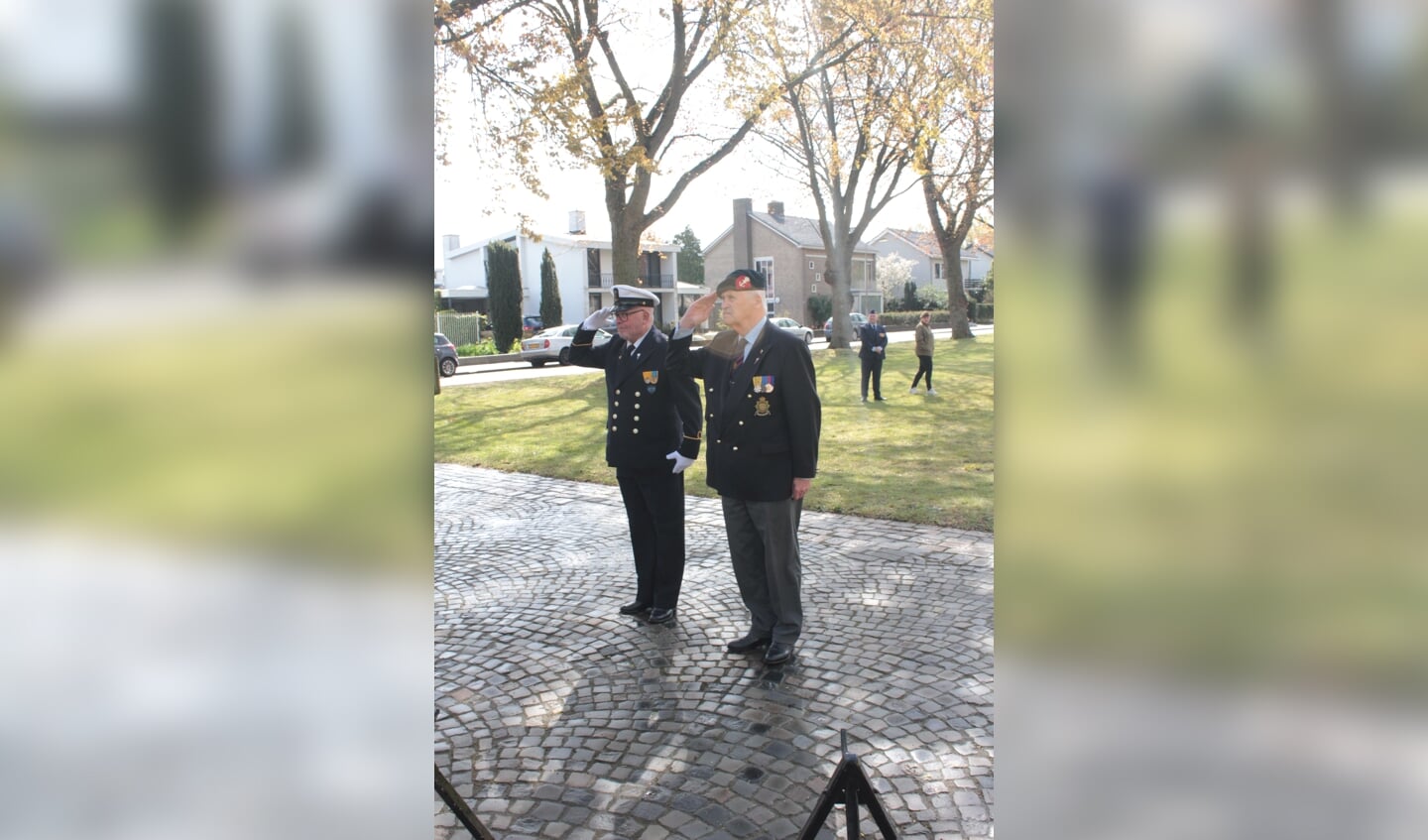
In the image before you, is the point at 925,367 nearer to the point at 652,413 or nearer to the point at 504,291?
the point at 652,413

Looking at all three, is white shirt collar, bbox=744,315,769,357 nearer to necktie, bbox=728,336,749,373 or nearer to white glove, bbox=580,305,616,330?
necktie, bbox=728,336,749,373

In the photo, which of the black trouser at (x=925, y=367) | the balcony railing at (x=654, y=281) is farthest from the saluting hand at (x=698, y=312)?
the balcony railing at (x=654, y=281)

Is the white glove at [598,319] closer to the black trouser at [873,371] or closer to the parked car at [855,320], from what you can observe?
the parked car at [855,320]

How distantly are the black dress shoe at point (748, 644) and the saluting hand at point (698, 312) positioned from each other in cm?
187

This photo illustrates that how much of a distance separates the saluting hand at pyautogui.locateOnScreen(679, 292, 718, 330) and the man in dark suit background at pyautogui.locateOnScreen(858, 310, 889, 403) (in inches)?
420

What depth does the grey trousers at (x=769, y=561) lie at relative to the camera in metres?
4.66

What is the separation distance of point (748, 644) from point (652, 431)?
4.59ft

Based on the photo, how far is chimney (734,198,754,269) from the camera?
807 centimetres

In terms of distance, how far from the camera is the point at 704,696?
14.3 feet

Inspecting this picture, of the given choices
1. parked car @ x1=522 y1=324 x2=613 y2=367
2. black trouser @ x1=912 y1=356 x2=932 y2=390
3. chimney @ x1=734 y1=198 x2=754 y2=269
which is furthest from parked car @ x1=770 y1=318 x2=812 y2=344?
parked car @ x1=522 y1=324 x2=613 y2=367
